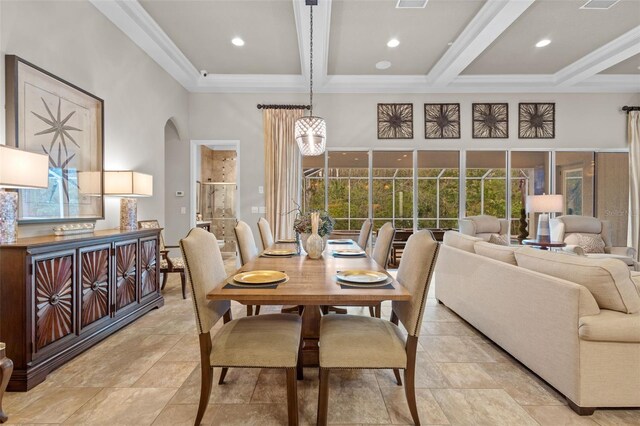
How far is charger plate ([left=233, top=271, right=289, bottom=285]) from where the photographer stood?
164 cm

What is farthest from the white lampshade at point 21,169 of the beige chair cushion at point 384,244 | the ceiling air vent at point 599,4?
the ceiling air vent at point 599,4

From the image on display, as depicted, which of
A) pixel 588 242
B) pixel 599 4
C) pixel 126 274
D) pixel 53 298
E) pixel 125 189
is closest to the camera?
pixel 53 298

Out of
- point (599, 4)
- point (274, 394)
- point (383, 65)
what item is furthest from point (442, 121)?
point (274, 394)

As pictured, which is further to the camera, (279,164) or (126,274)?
(279,164)

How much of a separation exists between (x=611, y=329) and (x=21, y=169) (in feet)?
11.1

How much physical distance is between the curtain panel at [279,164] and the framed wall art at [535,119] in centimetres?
374

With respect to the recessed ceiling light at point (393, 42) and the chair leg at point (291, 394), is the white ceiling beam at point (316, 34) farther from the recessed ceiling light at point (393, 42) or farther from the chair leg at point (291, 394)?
the chair leg at point (291, 394)

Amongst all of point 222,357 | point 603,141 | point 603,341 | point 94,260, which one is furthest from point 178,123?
point 603,141

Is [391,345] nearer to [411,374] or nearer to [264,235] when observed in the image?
[411,374]

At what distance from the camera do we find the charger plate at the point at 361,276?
166 centimetres

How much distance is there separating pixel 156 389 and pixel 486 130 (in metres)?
5.74

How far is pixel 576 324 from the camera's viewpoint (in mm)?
1684

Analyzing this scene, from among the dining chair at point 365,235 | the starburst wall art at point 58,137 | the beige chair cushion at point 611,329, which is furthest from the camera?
the dining chair at point 365,235

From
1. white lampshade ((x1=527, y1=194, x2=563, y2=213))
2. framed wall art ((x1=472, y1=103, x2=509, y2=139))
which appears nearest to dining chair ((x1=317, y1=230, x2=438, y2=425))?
white lampshade ((x1=527, y1=194, x2=563, y2=213))
